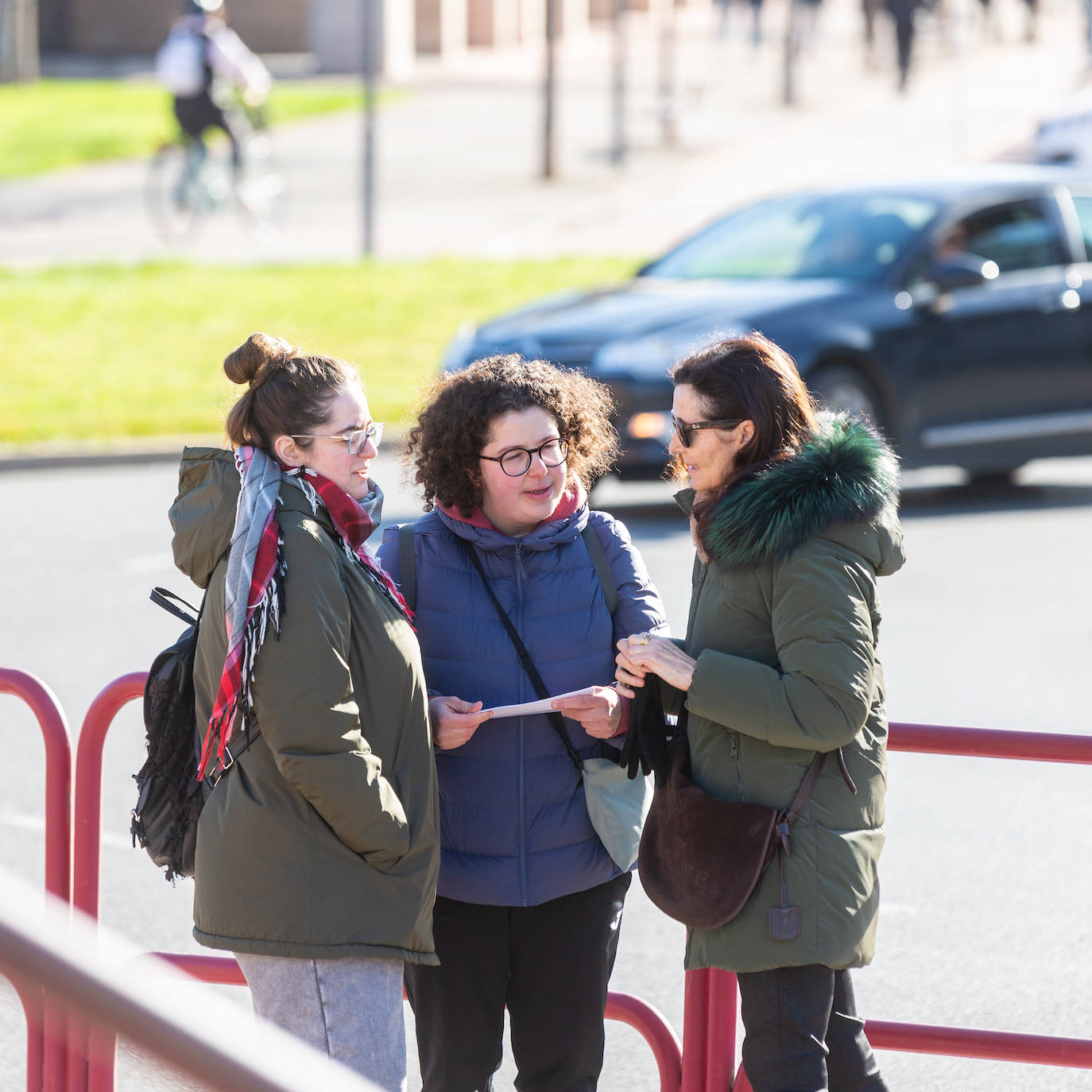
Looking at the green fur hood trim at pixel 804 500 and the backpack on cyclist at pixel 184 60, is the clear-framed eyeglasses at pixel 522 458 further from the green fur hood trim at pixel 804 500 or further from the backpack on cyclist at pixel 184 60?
the backpack on cyclist at pixel 184 60

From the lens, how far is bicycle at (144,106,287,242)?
2014cm

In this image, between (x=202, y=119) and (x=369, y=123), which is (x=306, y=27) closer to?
(x=202, y=119)

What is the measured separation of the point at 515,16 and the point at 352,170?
1751 cm

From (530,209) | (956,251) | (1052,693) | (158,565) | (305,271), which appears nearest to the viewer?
(1052,693)

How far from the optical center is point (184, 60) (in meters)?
19.7

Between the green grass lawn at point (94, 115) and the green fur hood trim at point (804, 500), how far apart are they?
22.2m

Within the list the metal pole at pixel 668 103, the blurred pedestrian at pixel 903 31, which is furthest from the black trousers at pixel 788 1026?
the blurred pedestrian at pixel 903 31

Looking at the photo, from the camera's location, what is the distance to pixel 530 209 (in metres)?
23.4

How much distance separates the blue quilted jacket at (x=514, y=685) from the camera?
3.27 metres

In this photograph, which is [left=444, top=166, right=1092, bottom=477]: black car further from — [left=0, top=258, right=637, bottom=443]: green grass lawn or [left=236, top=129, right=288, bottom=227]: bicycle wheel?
[left=236, top=129, right=288, bottom=227]: bicycle wheel

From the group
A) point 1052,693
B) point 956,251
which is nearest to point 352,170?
point 956,251

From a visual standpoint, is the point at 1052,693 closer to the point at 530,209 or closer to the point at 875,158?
the point at 530,209

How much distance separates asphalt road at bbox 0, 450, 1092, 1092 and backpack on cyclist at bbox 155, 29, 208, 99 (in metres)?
8.40

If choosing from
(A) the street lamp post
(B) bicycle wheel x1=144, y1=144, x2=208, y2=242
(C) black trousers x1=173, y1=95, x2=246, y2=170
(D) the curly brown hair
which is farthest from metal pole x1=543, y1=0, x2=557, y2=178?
(D) the curly brown hair
